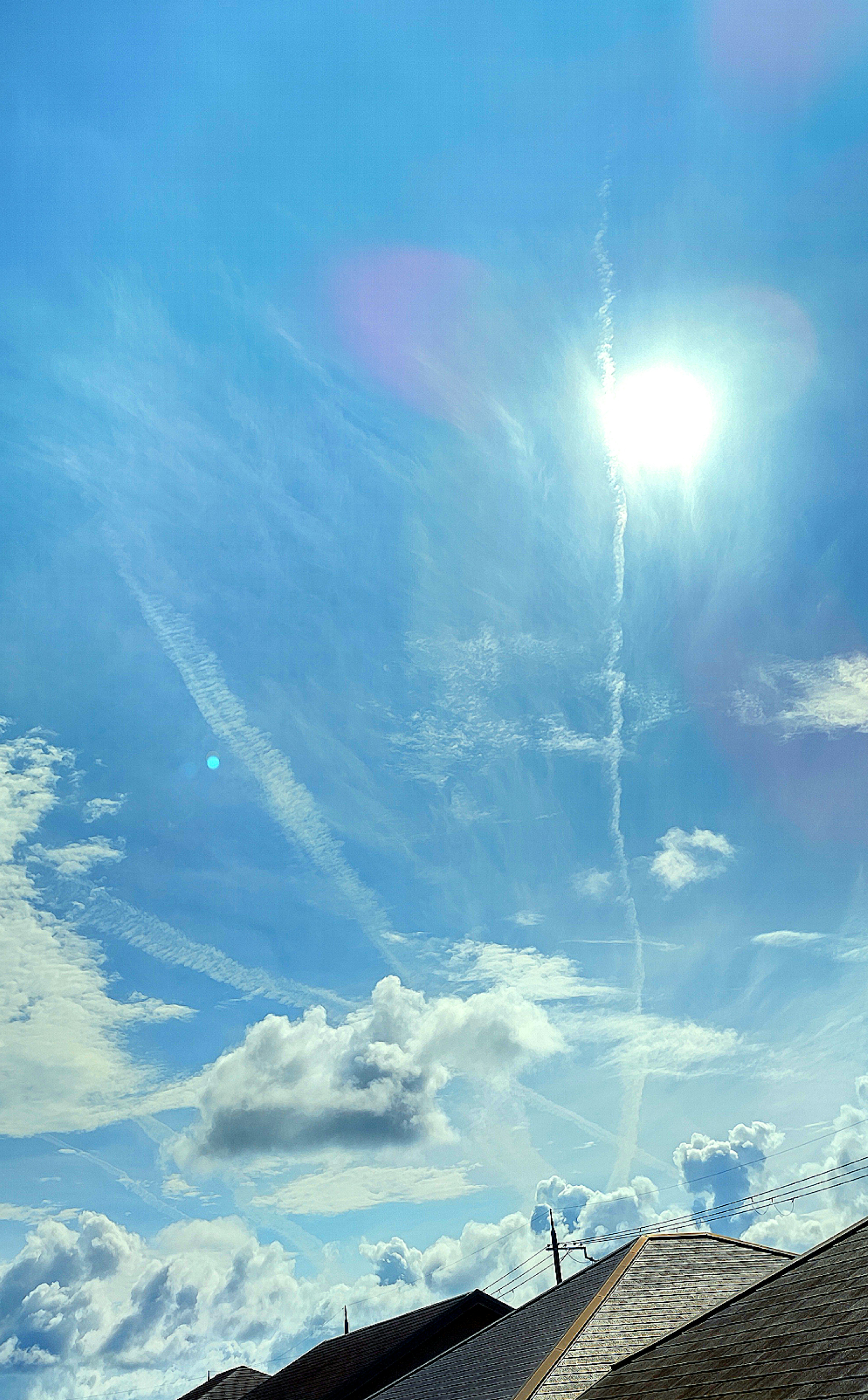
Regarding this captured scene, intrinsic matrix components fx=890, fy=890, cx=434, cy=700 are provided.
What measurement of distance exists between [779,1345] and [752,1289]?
4246 millimetres

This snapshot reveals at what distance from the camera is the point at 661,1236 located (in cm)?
2633

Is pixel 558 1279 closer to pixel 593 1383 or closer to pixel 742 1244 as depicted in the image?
pixel 742 1244

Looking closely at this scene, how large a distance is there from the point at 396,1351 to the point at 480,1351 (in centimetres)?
958

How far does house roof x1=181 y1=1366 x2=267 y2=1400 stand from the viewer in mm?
45625

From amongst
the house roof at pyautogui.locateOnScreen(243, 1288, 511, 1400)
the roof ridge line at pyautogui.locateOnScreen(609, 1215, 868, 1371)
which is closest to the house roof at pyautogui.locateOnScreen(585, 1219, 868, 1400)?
the roof ridge line at pyautogui.locateOnScreen(609, 1215, 868, 1371)

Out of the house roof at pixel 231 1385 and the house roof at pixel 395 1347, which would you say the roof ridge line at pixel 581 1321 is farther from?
the house roof at pixel 231 1385

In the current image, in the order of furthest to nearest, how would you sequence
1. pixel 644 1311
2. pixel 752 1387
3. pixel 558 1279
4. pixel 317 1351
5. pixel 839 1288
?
pixel 558 1279 < pixel 317 1351 < pixel 644 1311 < pixel 839 1288 < pixel 752 1387

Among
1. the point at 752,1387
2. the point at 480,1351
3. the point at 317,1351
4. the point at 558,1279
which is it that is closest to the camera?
the point at 752,1387

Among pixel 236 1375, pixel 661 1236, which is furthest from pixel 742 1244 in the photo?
pixel 236 1375

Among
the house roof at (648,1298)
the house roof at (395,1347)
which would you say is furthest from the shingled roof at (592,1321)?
the house roof at (395,1347)

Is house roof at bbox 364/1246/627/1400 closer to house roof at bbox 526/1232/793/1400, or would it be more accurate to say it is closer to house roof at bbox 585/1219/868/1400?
house roof at bbox 526/1232/793/1400

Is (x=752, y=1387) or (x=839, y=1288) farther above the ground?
(x=839, y=1288)

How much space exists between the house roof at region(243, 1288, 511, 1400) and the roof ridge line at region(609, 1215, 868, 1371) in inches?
580

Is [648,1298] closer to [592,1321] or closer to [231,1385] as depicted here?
[592,1321]
